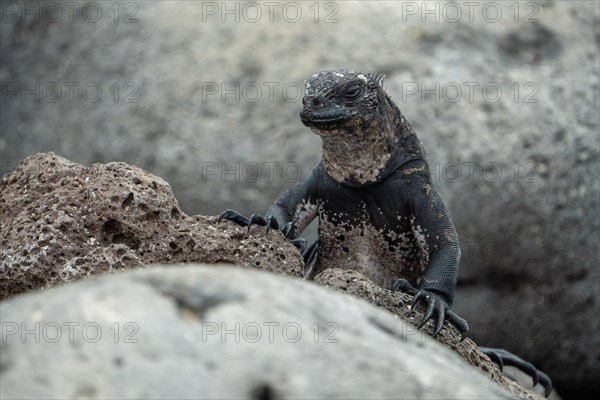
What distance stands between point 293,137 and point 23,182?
13.0ft

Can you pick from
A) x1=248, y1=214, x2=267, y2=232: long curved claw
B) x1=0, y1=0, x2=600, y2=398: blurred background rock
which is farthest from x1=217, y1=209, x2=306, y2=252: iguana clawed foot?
Result: x1=0, y1=0, x2=600, y2=398: blurred background rock

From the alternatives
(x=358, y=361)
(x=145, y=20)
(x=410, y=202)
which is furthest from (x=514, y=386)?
(x=145, y=20)

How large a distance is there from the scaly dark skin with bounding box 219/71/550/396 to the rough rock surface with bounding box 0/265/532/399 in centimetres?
204

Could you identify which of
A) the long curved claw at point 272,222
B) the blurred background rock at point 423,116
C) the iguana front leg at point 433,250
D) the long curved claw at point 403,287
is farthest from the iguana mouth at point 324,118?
the blurred background rock at point 423,116

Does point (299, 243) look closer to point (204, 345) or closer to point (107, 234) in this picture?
point (107, 234)

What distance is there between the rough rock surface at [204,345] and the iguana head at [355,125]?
2218 millimetres

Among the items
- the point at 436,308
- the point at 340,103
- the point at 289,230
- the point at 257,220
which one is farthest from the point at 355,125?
the point at 436,308

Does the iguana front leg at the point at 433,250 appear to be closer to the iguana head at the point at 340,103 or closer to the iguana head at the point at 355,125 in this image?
the iguana head at the point at 355,125

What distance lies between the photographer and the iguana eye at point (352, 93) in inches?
243

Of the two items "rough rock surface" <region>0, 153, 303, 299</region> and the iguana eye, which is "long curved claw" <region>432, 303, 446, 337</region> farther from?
the iguana eye

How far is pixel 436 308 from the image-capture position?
5.89m

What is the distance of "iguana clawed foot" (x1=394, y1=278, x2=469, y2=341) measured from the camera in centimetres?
579

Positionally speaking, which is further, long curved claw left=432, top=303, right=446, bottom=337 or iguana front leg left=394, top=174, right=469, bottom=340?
iguana front leg left=394, top=174, right=469, bottom=340

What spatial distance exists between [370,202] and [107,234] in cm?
157
